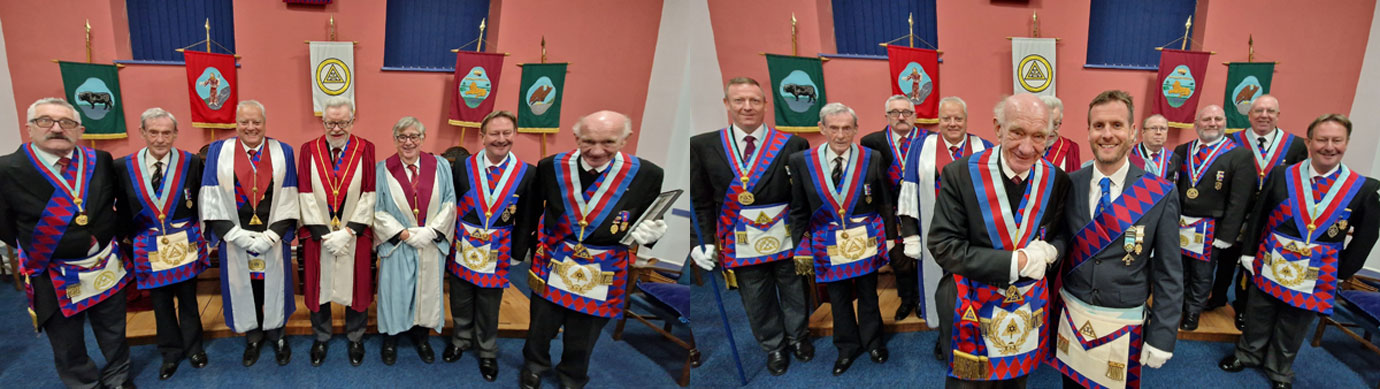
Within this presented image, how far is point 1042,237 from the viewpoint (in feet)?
5.93

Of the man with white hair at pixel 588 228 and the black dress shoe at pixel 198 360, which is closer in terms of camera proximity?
the man with white hair at pixel 588 228

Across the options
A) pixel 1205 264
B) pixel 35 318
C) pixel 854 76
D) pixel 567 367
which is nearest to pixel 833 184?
pixel 854 76

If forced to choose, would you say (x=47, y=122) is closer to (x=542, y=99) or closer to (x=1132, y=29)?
(x=542, y=99)

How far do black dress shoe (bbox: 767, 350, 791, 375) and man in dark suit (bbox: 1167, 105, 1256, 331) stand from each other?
83.4 inches

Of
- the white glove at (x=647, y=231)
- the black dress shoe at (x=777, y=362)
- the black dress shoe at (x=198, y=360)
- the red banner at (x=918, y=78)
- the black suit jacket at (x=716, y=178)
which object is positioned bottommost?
the black dress shoe at (x=198, y=360)

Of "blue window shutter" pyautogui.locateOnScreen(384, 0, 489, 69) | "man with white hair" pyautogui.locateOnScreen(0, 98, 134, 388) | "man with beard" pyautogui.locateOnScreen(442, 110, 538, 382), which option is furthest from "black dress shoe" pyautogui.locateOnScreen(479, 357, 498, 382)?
"blue window shutter" pyautogui.locateOnScreen(384, 0, 489, 69)

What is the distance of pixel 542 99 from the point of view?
3438mm

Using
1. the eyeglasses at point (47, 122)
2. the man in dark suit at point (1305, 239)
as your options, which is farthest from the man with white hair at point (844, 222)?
the eyeglasses at point (47, 122)

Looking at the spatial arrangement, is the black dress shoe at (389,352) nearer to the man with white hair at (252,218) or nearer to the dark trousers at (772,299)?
the man with white hair at (252,218)

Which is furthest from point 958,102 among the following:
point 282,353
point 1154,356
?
point 282,353

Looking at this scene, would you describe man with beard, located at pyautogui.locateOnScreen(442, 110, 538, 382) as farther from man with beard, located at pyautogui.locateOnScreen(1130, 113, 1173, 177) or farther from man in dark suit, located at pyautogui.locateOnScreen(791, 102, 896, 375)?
man with beard, located at pyautogui.locateOnScreen(1130, 113, 1173, 177)

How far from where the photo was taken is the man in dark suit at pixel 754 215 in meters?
2.46

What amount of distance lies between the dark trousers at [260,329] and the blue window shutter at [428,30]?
132 centimetres

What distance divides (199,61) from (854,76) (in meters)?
3.22
